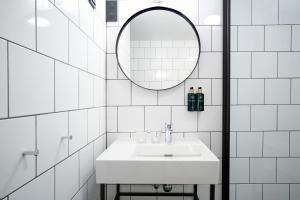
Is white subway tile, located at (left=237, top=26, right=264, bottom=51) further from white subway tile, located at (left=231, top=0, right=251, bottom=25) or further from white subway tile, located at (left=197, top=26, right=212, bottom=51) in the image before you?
white subway tile, located at (left=197, top=26, right=212, bottom=51)

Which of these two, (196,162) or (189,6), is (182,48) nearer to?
(189,6)

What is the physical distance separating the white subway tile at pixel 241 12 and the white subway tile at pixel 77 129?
122 cm

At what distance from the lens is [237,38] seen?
57.1 inches

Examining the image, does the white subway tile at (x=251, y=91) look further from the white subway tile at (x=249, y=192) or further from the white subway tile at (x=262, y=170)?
the white subway tile at (x=249, y=192)

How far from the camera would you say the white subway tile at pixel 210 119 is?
59.7 inches

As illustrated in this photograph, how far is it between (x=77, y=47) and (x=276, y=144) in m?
1.27

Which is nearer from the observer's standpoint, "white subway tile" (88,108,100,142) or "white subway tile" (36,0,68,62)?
"white subway tile" (36,0,68,62)

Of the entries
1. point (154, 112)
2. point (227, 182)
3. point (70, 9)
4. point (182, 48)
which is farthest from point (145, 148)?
point (70, 9)

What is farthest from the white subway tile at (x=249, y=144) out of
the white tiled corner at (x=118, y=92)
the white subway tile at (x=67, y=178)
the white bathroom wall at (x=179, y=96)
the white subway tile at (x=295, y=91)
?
the white subway tile at (x=67, y=178)

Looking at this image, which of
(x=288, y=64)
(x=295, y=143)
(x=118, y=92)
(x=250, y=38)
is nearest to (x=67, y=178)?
(x=118, y=92)

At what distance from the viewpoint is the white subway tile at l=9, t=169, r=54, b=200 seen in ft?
1.86

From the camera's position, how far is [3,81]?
501 mm

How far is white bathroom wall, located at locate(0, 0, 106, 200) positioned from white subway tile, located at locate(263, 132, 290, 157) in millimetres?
1093

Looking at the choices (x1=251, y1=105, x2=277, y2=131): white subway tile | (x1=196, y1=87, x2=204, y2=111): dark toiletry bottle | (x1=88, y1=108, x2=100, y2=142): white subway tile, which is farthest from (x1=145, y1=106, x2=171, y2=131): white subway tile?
(x1=251, y1=105, x2=277, y2=131): white subway tile
